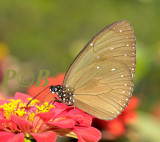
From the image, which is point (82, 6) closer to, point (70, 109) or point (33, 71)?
point (33, 71)

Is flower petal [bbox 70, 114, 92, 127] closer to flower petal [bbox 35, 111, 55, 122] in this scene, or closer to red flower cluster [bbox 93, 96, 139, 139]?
flower petal [bbox 35, 111, 55, 122]

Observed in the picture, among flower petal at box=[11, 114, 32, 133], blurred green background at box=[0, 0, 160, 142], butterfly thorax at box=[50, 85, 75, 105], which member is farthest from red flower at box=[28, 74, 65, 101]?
blurred green background at box=[0, 0, 160, 142]

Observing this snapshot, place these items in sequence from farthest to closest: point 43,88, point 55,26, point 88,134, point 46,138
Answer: point 55,26 < point 43,88 < point 88,134 < point 46,138

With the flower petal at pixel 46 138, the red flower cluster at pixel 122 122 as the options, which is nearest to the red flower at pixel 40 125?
the flower petal at pixel 46 138

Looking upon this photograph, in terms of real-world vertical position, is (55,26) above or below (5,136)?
above

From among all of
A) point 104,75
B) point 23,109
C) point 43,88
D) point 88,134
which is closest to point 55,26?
point 43,88

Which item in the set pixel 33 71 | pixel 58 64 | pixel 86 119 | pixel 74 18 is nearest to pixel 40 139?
pixel 86 119

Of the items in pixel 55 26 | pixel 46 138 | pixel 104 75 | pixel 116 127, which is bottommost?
pixel 116 127

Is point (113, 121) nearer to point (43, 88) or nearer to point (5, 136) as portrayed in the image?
point (43, 88)

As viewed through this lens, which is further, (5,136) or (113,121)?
(113,121)
